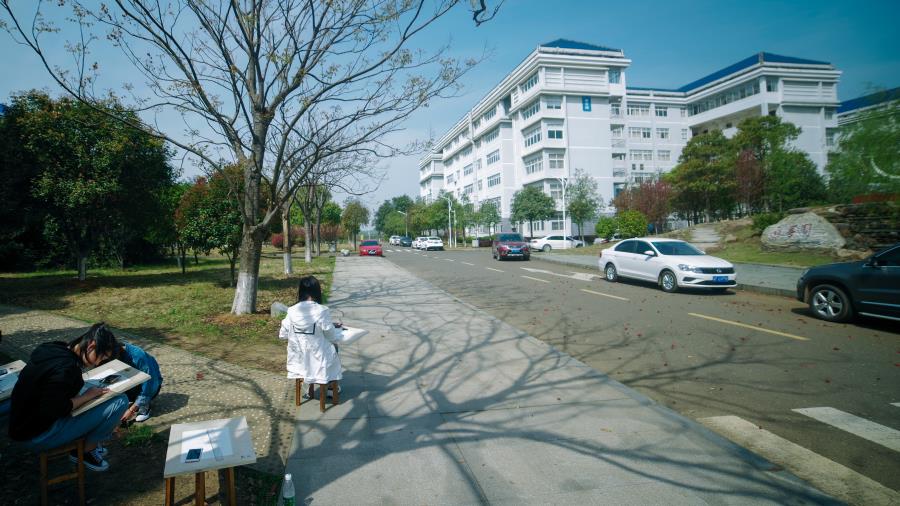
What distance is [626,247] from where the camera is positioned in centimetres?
1570

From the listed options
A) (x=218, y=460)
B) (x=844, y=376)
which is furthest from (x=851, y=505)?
(x=218, y=460)

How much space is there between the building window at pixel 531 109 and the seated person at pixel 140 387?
177 feet

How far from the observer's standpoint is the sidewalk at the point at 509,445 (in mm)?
3193

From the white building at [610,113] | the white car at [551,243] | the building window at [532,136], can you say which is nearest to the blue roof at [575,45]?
the white building at [610,113]

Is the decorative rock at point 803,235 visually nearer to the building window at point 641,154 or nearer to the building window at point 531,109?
the building window at point 531,109

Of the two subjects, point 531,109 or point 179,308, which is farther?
point 531,109

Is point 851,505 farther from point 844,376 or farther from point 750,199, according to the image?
point 750,199

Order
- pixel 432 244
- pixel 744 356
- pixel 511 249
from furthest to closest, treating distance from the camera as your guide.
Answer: pixel 432 244 < pixel 511 249 < pixel 744 356

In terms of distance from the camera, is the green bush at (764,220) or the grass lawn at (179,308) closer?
the grass lawn at (179,308)

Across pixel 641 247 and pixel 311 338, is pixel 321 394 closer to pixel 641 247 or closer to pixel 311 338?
pixel 311 338

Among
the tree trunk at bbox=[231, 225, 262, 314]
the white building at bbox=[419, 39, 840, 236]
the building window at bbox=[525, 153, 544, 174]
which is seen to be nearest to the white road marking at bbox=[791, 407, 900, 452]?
the tree trunk at bbox=[231, 225, 262, 314]

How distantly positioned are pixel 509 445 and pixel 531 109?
186 ft

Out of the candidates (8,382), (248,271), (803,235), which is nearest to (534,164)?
(803,235)

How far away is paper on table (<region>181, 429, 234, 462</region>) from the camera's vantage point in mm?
2926
